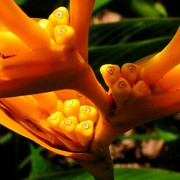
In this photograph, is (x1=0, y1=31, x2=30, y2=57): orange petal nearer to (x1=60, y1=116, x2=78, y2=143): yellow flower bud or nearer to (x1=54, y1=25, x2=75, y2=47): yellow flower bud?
(x1=54, y1=25, x2=75, y2=47): yellow flower bud

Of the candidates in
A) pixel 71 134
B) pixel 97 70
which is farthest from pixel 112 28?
pixel 71 134

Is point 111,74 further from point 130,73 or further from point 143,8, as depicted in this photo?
point 143,8

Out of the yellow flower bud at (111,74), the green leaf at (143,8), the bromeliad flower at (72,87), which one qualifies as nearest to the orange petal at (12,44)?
the bromeliad flower at (72,87)

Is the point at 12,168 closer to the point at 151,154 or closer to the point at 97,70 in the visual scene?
the point at 97,70

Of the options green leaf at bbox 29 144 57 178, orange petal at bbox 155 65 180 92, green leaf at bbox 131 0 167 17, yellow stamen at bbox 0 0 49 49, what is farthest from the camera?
green leaf at bbox 131 0 167 17

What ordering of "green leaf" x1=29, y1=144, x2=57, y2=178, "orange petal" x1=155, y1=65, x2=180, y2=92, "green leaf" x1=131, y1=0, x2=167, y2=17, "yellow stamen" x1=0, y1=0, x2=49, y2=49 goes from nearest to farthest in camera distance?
"yellow stamen" x1=0, y1=0, x2=49, y2=49
"orange petal" x1=155, y1=65, x2=180, y2=92
"green leaf" x1=29, y1=144, x2=57, y2=178
"green leaf" x1=131, y1=0, x2=167, y2=17

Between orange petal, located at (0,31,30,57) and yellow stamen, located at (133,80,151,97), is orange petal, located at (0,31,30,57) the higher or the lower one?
the higher one

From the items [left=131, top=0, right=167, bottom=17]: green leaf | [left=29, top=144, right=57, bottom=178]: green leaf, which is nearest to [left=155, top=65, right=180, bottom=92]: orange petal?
[left=29, top=144, right=57, bottom=178]: green leaf
